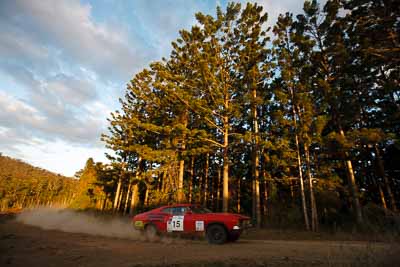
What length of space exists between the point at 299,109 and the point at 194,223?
38.3ft

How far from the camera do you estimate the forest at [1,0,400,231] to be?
13656 mm

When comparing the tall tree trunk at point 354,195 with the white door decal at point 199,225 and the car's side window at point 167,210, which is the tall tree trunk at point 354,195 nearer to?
the white door decal at point 199,225

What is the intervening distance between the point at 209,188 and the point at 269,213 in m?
10.0

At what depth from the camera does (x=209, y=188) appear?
85.3 ft

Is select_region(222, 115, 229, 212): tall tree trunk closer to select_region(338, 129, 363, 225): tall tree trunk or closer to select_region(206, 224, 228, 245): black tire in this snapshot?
select_region(206, 224, 228, 245): black tire

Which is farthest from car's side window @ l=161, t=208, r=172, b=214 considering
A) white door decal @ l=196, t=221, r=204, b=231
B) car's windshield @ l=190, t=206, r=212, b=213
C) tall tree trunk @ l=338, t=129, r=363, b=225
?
tall tree trunk @ l=338, t=129, r=363, b=225

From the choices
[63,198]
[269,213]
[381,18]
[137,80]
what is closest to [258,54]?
[381,18]

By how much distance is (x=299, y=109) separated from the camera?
52.8ft

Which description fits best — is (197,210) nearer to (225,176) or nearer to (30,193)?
(225,176)

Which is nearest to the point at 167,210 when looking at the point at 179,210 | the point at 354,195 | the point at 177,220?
the point at 179,210

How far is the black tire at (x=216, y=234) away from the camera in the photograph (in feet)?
26.8

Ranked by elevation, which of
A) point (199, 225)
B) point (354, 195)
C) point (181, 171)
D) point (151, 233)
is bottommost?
point (151, 233)

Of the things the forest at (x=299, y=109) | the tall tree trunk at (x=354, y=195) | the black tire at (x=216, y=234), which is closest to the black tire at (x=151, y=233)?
the black tire at (x=216, y=234)

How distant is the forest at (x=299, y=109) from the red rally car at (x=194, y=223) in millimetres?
5582
